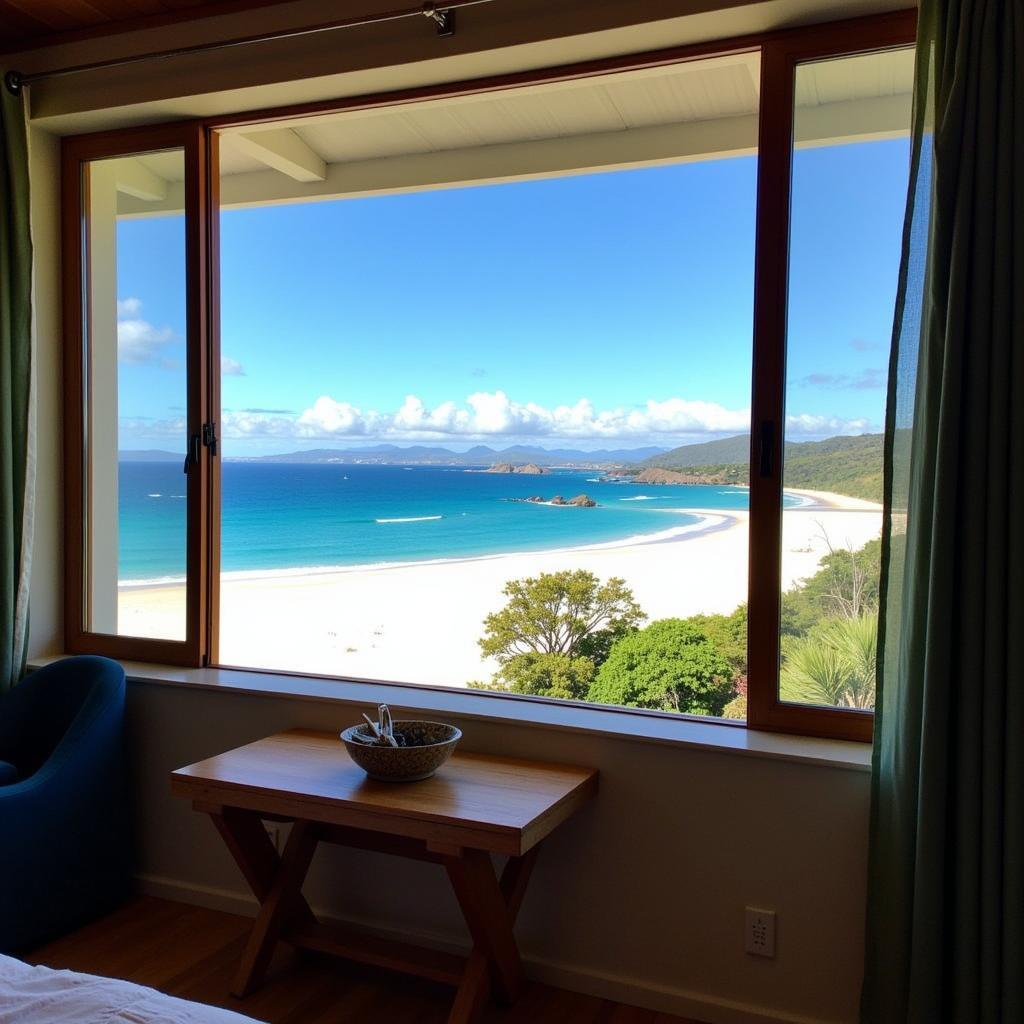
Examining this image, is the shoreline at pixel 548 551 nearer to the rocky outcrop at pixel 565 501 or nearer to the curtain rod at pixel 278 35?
the rocky outcrop at pixel 565 501

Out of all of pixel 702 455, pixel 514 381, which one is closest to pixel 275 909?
pixel 702 455

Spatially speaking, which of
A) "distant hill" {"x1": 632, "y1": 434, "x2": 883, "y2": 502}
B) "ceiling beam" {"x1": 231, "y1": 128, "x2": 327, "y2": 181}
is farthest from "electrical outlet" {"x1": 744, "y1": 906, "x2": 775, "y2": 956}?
"ceiling beam" {"x1": 231, "y1": 128, "x2": 327, "y2": 181}

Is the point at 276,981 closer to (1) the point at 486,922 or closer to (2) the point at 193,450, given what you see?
(1) the point at 486,922

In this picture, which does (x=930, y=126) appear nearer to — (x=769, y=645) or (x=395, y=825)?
(x=769, y=645)

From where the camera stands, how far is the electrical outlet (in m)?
2.08

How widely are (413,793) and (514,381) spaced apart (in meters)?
13.5

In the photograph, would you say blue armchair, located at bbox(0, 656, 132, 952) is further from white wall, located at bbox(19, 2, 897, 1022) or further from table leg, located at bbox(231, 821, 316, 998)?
table leg, located at bbox(231, 821, 316, 998)

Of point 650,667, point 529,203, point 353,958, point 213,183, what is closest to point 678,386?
point 529,203

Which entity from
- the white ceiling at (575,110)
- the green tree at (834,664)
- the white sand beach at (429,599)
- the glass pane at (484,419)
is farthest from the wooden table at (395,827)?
the white sand beach at (429,599)

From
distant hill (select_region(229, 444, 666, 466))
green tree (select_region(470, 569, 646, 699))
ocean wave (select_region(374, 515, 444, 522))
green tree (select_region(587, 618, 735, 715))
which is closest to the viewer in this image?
green tree (select_region(587, 618, 735, 715))

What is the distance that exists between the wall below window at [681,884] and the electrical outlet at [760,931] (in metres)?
0.02

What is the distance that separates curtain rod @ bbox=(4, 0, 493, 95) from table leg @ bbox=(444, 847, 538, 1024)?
2.03 meters

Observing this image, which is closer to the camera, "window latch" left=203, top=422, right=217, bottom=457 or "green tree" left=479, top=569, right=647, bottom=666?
"window latch" left=203, top=422, right=217, bottom=457

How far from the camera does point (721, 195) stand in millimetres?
12445
